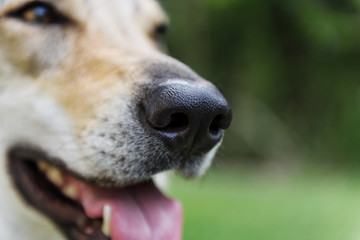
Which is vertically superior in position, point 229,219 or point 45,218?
point 45,218

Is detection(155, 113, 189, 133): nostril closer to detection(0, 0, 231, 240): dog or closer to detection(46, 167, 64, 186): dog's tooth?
detection(0, 0, 231, 240): dog

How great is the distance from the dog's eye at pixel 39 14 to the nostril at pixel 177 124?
1166 mm

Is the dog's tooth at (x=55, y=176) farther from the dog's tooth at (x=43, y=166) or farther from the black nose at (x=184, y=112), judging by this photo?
the black nose at (x=184, y=112)

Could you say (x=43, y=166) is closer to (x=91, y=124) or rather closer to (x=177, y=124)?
(x=91, y=124)

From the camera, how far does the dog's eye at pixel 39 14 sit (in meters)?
2.89

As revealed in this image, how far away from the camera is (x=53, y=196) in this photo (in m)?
2.68

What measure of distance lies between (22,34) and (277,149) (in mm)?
15704

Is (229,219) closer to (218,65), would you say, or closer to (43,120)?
(43,120)

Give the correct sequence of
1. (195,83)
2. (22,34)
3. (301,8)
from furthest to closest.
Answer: (301,8), (22,34), (195,83)

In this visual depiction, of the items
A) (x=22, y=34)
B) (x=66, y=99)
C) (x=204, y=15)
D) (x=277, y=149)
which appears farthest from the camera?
(x=204, y=15)

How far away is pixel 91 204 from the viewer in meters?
2.52

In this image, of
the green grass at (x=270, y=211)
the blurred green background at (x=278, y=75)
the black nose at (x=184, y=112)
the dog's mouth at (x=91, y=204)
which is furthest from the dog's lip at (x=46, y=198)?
the blurred green background at (x=278, y=75)

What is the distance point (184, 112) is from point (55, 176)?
35.7 inches

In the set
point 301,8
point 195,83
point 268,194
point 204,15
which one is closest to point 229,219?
point 268,194
